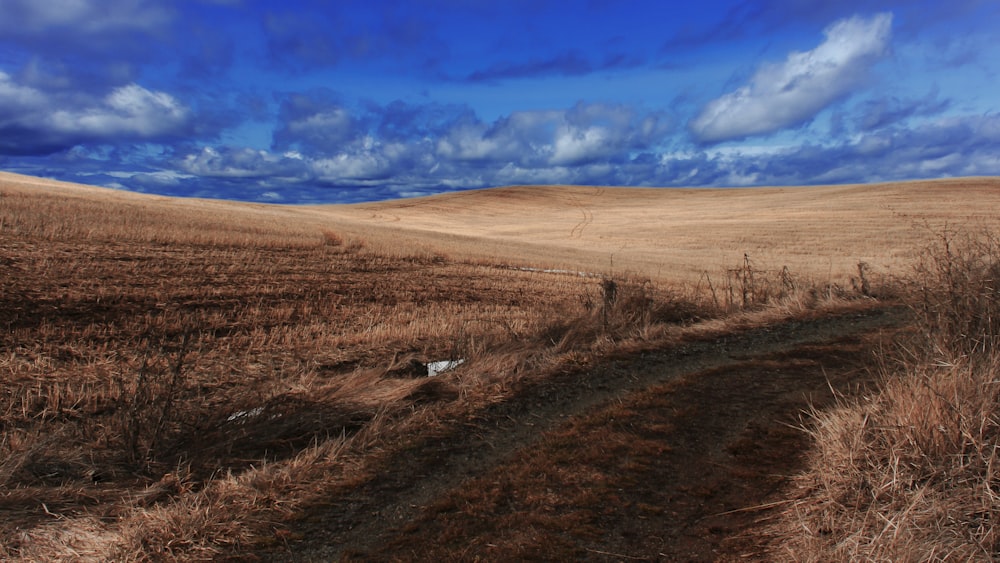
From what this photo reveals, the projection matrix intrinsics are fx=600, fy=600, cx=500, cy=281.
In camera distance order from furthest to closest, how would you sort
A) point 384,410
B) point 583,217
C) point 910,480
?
point 583,217 < point 384,410 < point 910,480

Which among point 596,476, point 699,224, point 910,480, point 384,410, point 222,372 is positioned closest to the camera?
point 910,480

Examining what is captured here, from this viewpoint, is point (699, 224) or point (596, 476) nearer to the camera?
point (596, 476)

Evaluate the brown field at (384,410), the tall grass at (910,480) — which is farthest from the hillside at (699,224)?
the tall grass at (910,480)

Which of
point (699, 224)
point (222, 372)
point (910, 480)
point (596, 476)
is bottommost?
point (596, 476)

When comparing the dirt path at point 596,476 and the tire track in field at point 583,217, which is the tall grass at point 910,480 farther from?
the tire track in field at point 583,217

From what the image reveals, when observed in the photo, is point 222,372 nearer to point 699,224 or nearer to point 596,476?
point 596,476

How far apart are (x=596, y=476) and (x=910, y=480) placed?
1.95m

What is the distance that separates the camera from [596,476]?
4430mm

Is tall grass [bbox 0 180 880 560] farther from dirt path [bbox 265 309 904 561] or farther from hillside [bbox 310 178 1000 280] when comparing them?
hillside [bbox 310 178 1000 280]

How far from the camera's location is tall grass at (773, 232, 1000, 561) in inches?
113

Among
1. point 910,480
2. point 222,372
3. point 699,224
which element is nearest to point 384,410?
point 222,372

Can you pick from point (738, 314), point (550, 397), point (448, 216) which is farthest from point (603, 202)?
point (550, 397)

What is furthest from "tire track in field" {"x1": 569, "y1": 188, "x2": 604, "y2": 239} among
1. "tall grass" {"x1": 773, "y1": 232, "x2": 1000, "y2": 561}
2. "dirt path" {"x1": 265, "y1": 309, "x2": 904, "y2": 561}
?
"tall grass" {"x1": 773, "y1": 232, "x2": 1000, "y2": 561}

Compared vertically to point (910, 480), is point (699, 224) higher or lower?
higher
